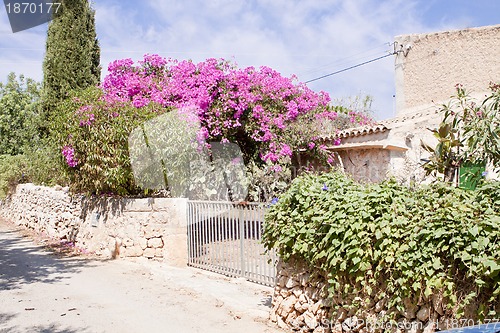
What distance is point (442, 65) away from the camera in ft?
49.9

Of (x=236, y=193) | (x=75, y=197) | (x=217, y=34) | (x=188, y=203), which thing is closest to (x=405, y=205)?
(x=188, y=203)

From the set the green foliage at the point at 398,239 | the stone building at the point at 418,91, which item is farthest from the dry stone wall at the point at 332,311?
the stone building at the point at 418,91

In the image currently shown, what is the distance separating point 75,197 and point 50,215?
238 cm

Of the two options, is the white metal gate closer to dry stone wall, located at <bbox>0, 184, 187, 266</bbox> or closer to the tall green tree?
dry stone wall, located at <bbox>0, 184, 187, 266</bbox>

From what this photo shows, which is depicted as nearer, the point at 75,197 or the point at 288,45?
the point at 75,197

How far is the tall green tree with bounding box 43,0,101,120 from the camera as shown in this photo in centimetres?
1567

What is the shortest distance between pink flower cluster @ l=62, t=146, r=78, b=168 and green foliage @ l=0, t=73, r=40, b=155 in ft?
61.1

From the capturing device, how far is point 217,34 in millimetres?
14094

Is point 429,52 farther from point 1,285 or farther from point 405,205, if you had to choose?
point 1,285

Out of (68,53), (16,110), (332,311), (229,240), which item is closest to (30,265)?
(229,240)

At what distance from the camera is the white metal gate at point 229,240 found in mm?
7504

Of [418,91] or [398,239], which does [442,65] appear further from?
[398,239]

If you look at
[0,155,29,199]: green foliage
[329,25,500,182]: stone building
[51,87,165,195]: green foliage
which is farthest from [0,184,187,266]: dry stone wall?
[0,155,29,199]: green foliage

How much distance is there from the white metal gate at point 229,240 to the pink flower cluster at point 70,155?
3.06m
